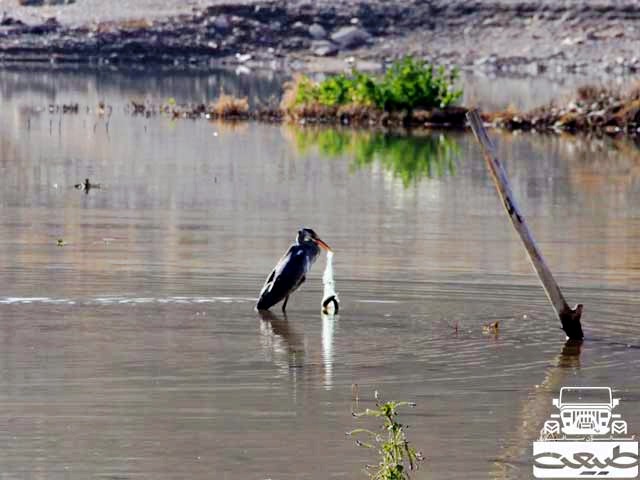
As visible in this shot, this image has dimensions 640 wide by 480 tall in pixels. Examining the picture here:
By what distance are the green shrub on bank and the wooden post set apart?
94.5ft

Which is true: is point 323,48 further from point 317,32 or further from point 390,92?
point 390,92

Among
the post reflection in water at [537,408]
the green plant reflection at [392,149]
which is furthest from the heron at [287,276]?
the green plant reflection at [392,149]

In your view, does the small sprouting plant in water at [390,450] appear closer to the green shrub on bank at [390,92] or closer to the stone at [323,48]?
the green shrub on bank at [390,92]

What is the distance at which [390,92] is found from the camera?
4484 cm

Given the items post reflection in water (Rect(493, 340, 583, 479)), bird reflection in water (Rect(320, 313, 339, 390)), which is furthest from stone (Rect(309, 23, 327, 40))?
post reflection in water (Rect(493, 340, 583, 479))

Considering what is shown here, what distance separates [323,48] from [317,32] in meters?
1.76

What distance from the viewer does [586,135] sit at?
42.7 meters

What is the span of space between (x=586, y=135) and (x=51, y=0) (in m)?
42.6

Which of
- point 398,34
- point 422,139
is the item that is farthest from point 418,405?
point 398,34

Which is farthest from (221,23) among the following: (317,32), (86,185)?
(86,185)

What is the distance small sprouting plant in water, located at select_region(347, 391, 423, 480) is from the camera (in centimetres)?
960

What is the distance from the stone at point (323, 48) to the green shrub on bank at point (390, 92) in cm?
3302

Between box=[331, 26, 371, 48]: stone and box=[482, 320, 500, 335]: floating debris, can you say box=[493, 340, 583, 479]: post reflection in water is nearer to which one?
box=[482, 320, 500, 335]: floating debris

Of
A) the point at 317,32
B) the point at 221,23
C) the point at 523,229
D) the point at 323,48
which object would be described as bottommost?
the point at 323,48
